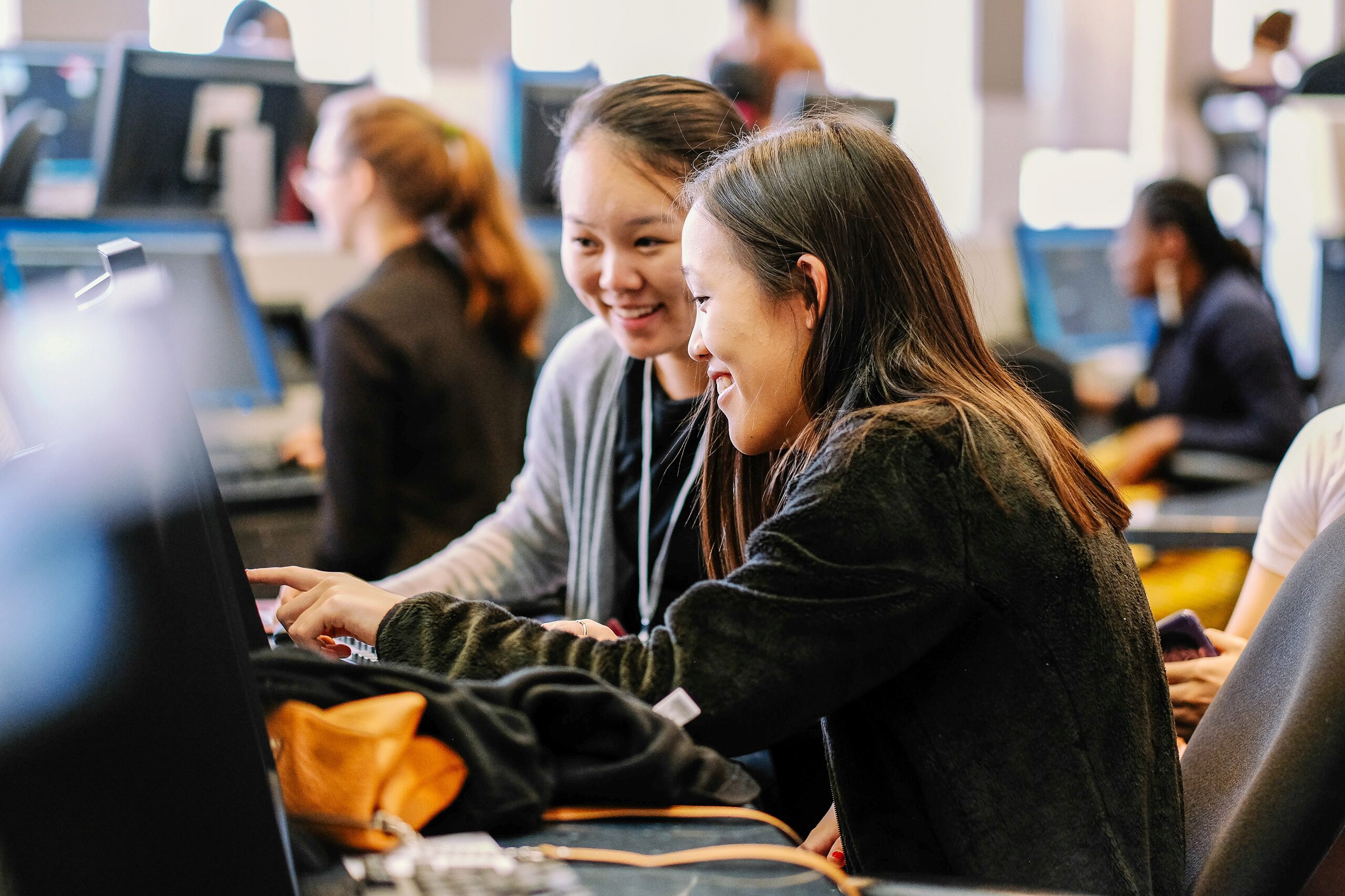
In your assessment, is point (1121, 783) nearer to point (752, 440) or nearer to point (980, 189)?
point (752, 440)

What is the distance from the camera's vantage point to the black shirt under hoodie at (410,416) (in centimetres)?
222

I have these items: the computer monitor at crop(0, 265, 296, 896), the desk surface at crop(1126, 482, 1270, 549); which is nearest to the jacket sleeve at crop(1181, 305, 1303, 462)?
the desk surface at crop(1126, 482, 1270, 549)

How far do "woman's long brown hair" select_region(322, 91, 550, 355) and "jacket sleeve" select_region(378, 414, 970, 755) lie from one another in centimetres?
160

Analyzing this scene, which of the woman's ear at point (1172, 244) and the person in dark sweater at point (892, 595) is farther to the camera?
the woman's ear at point (1172, 244)

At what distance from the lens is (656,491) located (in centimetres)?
151

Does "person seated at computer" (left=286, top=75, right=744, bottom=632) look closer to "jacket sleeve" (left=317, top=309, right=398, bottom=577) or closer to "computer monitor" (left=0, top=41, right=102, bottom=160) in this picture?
"jacket sleeve" (left=317, top=309, right=398, bottom=577)

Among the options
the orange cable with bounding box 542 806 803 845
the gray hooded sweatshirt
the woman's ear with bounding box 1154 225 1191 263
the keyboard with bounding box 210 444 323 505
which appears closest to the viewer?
the orange cable with bounding box 542 806 803 845

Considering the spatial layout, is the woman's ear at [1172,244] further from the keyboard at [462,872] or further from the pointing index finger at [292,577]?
the keyboard at [462,872]

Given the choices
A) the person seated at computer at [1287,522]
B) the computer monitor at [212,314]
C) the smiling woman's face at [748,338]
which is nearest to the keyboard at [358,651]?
the smiling woman's face at [748,338]

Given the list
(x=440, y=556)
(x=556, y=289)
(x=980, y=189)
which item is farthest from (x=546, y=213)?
(x=980, y=189)

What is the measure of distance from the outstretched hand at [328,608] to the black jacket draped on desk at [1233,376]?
8.83 ft

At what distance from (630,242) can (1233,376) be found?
2.37 m

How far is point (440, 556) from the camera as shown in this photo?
1599 mm

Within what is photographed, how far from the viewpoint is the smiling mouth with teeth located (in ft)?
4.68
